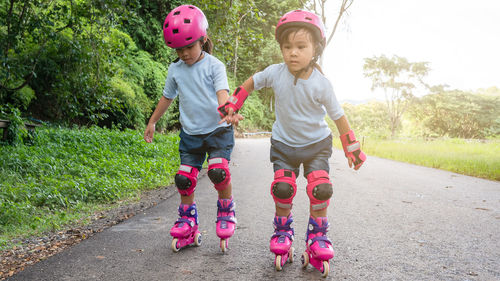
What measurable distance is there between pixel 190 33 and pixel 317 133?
1246 millimetres

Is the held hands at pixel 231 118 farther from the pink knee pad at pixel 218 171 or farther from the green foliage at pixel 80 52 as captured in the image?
the green foliage at pixel 80 52

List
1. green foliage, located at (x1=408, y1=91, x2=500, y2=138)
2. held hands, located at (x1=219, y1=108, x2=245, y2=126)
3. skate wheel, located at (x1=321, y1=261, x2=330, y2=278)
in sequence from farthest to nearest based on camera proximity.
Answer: green foliage, located at (x1=408, y1=91, x2=500, y2=138), held hands, located at (x1=219, y1=108, x2=245, y2=126), skate wheel, located at (x1=321, y1=261, x2=330, y2=278)

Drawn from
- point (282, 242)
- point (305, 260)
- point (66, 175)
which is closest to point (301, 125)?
point (282, 242)

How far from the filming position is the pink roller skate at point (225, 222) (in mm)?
3074

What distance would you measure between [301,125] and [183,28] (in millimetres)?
1171

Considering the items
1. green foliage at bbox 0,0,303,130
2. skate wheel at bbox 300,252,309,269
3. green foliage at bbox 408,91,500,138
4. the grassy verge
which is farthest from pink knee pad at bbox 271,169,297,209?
green foliage at bbox 408,91,500,138

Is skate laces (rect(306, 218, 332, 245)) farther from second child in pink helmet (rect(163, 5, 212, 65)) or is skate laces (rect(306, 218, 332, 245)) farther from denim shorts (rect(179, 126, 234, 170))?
second child in pink helmet (rect(163, 5, 212, 65))

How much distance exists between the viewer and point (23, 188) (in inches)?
198

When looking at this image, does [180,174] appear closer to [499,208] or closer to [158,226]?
[158,226]

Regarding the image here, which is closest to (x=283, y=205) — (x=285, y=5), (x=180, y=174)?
(x=180, y=174)

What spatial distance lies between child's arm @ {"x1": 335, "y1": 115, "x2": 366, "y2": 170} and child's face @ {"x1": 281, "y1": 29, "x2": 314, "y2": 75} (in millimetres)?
519

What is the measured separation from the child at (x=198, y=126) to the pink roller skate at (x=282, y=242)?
1.44ft

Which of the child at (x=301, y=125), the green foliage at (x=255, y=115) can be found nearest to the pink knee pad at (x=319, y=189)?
the child at (x=301, y=125)

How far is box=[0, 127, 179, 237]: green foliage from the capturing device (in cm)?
453
